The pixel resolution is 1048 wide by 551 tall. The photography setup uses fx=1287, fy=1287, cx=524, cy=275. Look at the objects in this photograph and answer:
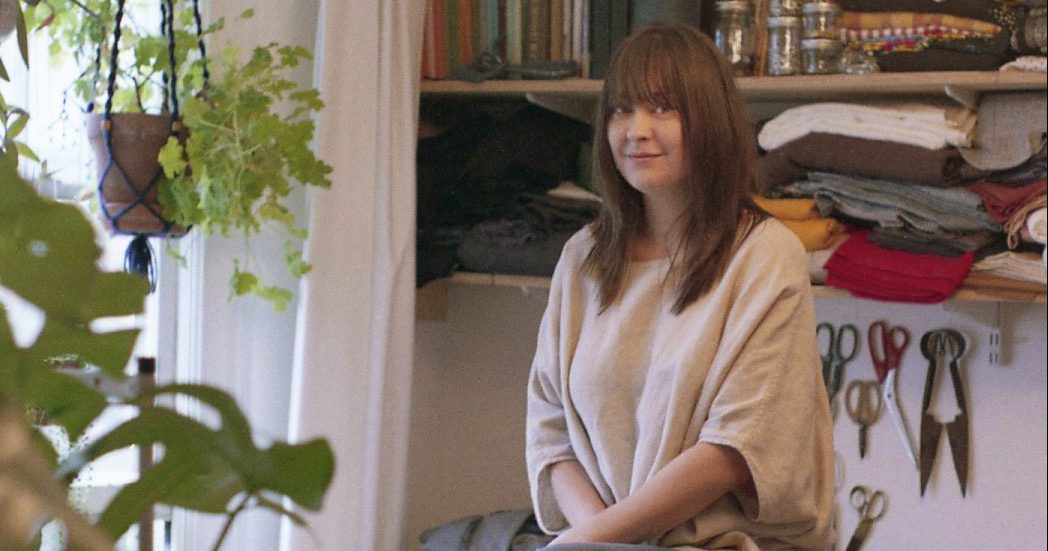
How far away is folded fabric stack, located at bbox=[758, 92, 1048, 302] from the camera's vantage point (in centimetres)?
212

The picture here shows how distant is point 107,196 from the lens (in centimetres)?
180

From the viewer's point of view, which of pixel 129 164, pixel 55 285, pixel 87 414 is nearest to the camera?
pixel 55 285

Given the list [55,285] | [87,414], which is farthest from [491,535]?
[55,285]

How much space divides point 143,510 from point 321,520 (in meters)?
1.80

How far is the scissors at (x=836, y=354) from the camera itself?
2.45m

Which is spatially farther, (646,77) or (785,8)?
(785,8)

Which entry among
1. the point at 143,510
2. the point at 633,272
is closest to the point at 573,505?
the point at 633,272

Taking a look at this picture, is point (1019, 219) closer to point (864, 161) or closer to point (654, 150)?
point (864, 161)

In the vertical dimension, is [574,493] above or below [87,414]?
below

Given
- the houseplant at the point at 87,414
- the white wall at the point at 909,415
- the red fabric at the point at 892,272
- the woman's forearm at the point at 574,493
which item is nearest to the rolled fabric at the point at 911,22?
the red fabric at the point at 892,272

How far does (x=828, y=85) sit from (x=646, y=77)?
60cm

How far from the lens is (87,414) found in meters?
0.47

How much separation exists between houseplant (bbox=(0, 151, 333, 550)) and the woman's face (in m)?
1.30

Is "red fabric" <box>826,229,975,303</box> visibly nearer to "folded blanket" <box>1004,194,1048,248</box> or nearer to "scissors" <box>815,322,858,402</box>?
"folded blanket" <box>1004,194,1048,248</box>
